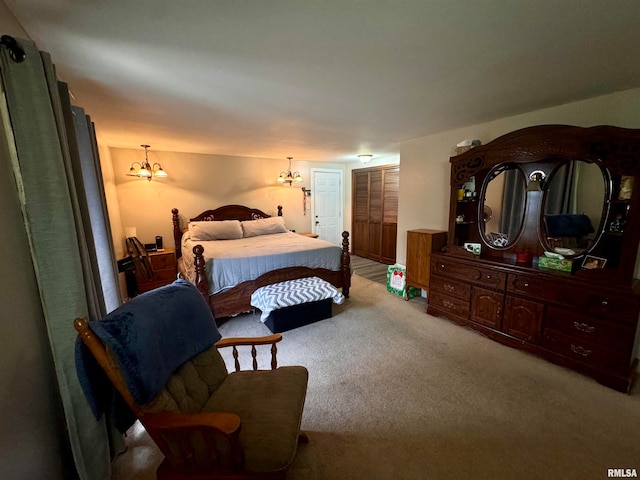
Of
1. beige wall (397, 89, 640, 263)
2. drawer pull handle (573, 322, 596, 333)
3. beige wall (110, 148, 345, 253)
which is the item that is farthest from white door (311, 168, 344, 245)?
drawer pull handle (573, 322, 596, 333)

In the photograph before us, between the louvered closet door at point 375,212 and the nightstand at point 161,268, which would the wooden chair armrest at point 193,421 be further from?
the louvered closet door at point 375,212

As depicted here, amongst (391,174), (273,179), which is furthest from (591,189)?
(273,179)

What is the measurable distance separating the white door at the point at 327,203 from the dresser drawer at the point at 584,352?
465 cm

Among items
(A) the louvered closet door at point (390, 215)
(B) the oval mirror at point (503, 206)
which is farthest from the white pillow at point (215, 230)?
(B) the oval mirror at point (503, 206)

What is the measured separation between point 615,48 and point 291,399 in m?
2.62

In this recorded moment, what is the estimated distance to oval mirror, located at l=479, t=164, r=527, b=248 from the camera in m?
2.62

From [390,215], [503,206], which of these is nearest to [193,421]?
[503,206]

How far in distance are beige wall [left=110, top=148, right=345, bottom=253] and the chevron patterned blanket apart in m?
2.50

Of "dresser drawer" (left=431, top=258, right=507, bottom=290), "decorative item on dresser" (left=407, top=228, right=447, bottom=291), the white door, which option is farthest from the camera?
the white door

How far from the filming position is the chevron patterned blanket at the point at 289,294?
271 cm

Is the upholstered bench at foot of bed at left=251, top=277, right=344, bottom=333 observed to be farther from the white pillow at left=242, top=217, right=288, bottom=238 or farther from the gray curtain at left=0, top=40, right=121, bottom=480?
the white pillow at left=242, top=217, right=288, bottom=238

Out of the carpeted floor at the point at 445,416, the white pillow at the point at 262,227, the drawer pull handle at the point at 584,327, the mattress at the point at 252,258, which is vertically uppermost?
the white pillow at the point at 262,227

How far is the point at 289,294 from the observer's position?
2809 millimetres

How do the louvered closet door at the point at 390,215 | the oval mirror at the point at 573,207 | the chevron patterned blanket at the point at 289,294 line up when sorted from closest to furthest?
the oval mirror at the point at 573,207 < the chevron patterned blanket at the point at 289,294 < the louvered closet door at the point at 390,215
